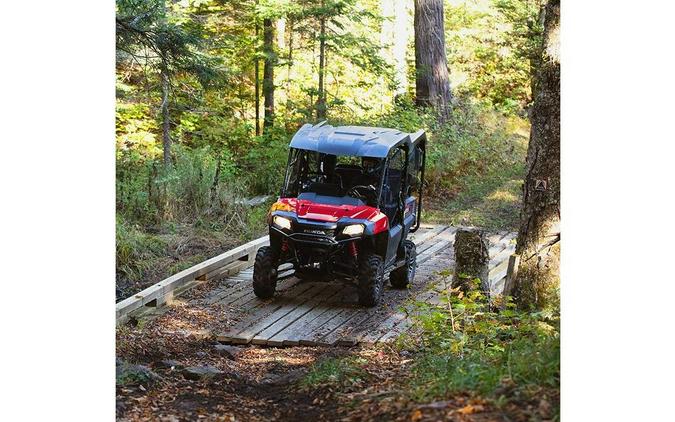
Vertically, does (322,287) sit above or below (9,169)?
below

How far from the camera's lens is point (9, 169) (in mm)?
4980

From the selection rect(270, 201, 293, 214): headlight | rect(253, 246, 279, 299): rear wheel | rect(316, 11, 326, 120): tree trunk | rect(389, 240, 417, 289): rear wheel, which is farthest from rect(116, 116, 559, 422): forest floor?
rect(316, 11, 326, 120): tree trunk

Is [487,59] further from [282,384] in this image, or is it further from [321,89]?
[282,384]

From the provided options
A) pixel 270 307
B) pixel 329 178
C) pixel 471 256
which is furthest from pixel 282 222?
pixel 471 256

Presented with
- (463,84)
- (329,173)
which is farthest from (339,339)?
(463,84)

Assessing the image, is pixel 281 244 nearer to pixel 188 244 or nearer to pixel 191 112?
pixel 188 244

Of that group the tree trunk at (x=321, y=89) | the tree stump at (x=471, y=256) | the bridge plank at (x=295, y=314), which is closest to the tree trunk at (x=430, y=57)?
the tree trunk at (x=321, y=89)

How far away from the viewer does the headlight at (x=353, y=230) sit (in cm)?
746

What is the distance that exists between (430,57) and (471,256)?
32.1 feet

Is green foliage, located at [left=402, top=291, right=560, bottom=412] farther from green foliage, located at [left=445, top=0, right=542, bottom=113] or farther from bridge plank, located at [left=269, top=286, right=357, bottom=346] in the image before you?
green foliage, located at [left=445, top=0, right=542, bottom=113]

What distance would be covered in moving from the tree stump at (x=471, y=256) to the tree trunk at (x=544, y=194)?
65 cm

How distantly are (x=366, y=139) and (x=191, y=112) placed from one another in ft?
25.7

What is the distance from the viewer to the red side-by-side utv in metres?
7.49

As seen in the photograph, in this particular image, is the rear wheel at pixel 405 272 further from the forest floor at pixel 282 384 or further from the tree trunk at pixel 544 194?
the tree trunk at pixel 544 194
